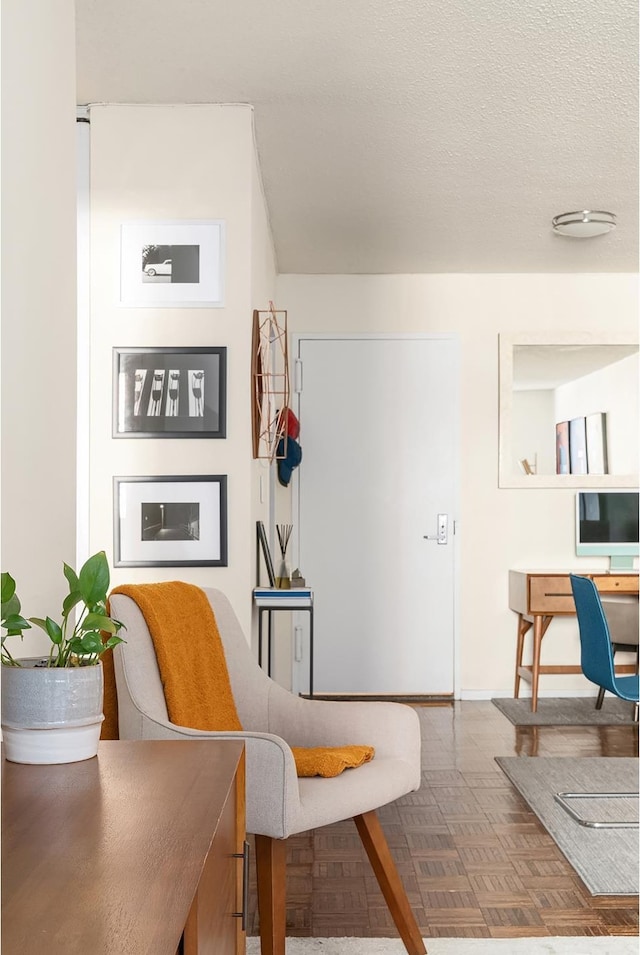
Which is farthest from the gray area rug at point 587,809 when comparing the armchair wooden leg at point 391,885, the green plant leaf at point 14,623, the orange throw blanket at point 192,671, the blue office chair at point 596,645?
the green plant leaf at point 14,623

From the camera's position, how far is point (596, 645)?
4.17 m

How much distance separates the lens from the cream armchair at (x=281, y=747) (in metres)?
1.96

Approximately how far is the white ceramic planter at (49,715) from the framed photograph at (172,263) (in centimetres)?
228

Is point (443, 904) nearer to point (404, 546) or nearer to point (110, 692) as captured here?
point (110, 692)

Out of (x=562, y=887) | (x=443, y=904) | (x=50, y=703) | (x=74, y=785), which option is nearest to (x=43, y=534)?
(x=50, y=703)

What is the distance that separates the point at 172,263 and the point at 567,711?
3353 millimetres

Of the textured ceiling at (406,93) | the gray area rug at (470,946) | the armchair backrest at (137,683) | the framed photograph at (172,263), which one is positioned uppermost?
the textured ceiling at (406,93)

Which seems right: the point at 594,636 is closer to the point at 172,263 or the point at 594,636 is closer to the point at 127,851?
the point at 172,263

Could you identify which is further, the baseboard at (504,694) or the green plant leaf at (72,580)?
the baseboard at (504,694)

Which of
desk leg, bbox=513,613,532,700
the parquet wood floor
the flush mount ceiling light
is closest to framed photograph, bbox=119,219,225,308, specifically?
the parquet wood floor

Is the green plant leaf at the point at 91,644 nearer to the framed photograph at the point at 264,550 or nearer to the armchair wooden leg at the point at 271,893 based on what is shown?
the armchair wooden leg at the point at 271,893

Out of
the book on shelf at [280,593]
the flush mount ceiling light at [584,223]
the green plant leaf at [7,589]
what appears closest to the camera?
the green plant leaf at [7,589]

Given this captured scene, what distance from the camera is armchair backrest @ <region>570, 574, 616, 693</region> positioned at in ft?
13.3

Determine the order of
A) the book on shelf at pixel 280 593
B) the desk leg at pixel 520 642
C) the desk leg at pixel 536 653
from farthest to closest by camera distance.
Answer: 1. the desk leg at pixel 520 642
2. the desk leg at pixel 536 653
3. the book on shelf at pixel 280 593
